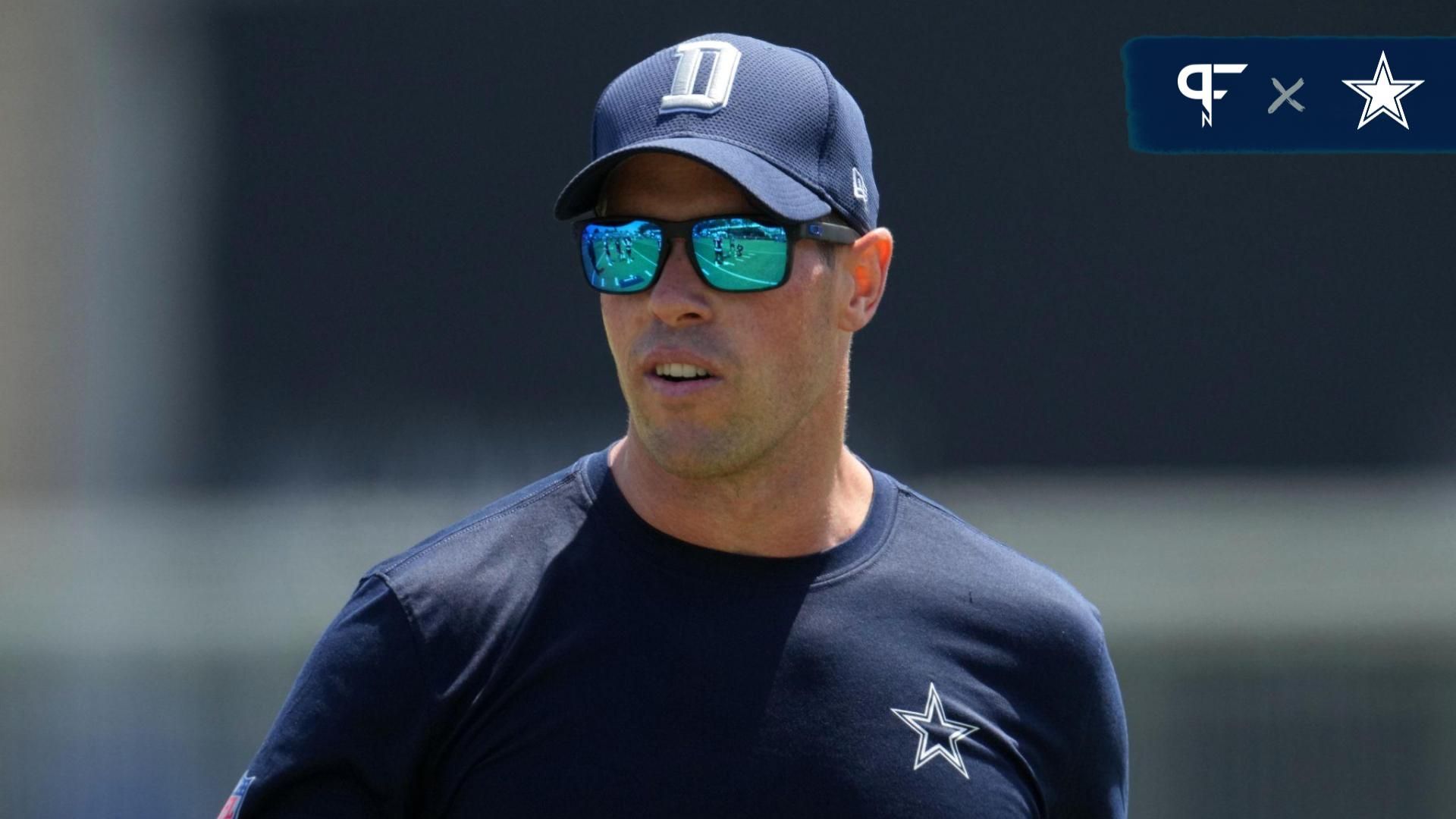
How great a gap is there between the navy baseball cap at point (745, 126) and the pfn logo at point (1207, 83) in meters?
3.15

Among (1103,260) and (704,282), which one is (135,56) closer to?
(1103,260)

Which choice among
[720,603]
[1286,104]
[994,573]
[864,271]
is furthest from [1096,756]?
[1286,104]

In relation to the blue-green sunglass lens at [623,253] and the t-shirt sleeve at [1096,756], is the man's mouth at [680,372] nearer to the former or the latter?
the blue-green sunglass lens at [623,253]

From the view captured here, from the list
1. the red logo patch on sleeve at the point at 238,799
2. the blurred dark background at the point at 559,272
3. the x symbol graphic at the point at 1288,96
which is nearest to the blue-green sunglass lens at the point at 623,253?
the red logo patch on sleeve at the point at 238,799

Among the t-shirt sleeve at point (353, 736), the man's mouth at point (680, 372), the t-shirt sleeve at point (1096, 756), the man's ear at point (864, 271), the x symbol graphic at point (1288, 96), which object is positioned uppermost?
the x symbol graphic at point (1288, 96)

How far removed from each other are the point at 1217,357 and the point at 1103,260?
640 mm

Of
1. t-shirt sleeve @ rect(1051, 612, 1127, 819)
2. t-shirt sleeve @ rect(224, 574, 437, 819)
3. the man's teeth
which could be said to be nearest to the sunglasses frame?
the man's teeth

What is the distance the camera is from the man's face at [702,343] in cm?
245

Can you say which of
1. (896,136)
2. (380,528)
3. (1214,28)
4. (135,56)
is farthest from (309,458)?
(1214,28)

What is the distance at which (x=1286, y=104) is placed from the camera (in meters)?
5.56

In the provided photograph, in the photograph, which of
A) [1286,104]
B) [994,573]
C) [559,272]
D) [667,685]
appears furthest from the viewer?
[559,272]

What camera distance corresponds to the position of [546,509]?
2473mm

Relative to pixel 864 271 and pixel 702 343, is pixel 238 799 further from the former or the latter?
pixel 864 271

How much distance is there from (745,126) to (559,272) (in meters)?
5.88
